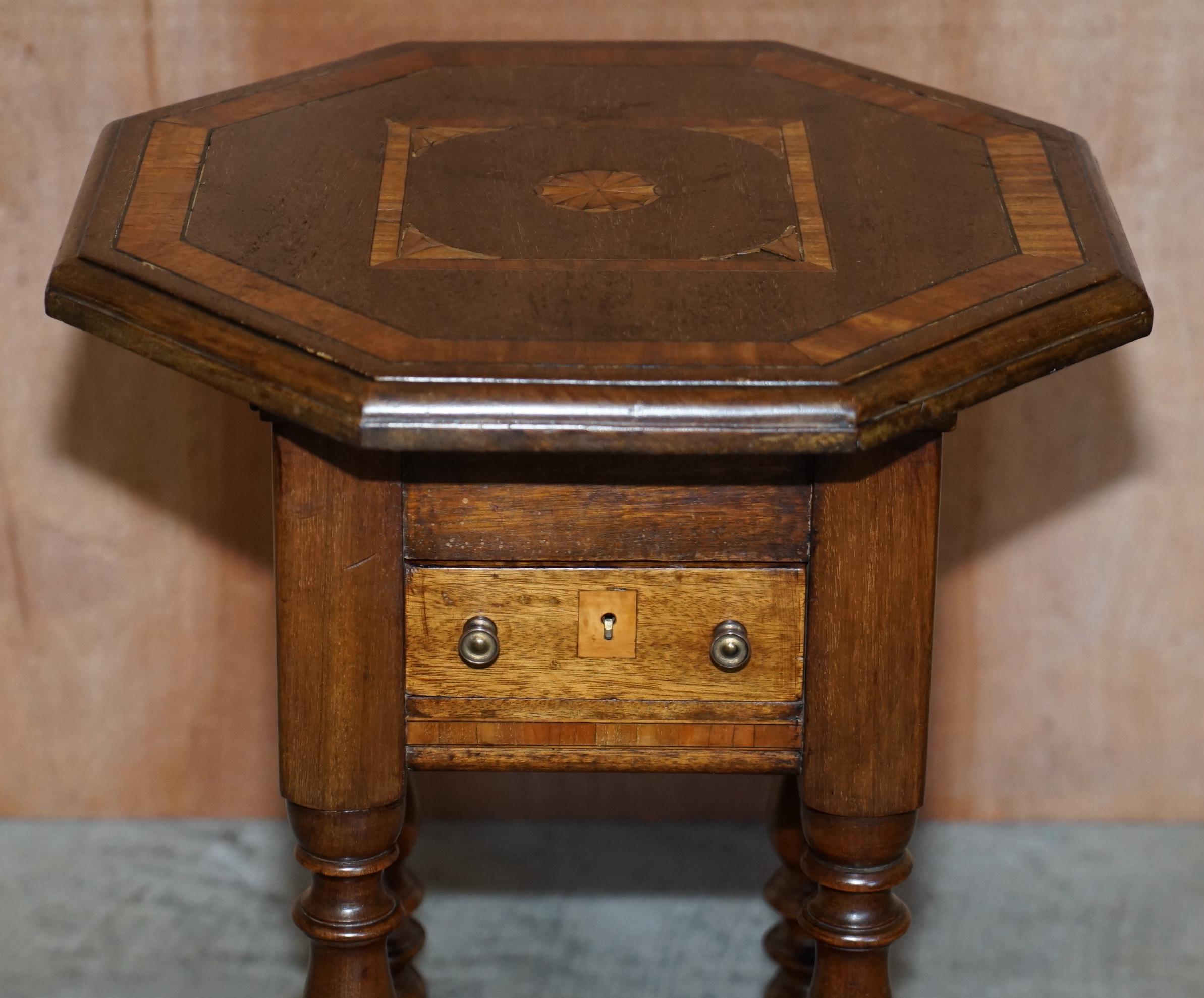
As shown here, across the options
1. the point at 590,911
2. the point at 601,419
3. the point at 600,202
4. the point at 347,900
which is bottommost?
the point at 590,911

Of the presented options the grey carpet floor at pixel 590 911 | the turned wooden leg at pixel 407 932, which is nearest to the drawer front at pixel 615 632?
the turned wooden leg at pixel 407 932

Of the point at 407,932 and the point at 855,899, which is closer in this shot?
the point at 855,899

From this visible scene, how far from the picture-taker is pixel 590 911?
180 centimetres

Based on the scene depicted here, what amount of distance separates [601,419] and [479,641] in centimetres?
23

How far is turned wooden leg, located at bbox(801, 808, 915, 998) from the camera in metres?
1.16

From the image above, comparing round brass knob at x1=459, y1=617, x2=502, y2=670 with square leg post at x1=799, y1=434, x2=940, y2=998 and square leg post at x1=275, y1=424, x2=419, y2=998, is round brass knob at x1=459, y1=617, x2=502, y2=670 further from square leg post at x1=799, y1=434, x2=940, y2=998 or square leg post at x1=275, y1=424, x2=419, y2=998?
square leg post at x1=799, y1=434, x2=940, y2=998

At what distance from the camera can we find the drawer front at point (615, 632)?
1098mm

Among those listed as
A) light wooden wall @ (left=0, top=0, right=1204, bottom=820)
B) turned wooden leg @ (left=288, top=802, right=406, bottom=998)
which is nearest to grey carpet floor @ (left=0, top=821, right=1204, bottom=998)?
light wooden wall @ (left=0, top=0, right=1204, bottom=820)

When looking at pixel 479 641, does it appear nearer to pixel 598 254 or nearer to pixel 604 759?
pixel 604 759

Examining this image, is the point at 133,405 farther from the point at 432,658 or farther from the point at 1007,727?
the point at 1007,727

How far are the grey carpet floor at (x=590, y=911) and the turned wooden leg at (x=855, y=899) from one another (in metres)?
0.49

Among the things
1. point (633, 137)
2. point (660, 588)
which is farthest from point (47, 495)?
point (660, 588)

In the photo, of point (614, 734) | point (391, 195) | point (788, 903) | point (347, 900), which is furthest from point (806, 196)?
point (788, 903)

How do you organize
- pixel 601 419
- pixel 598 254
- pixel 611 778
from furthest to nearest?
pixel 611 778, pixel 598 254, pixel 601 419
